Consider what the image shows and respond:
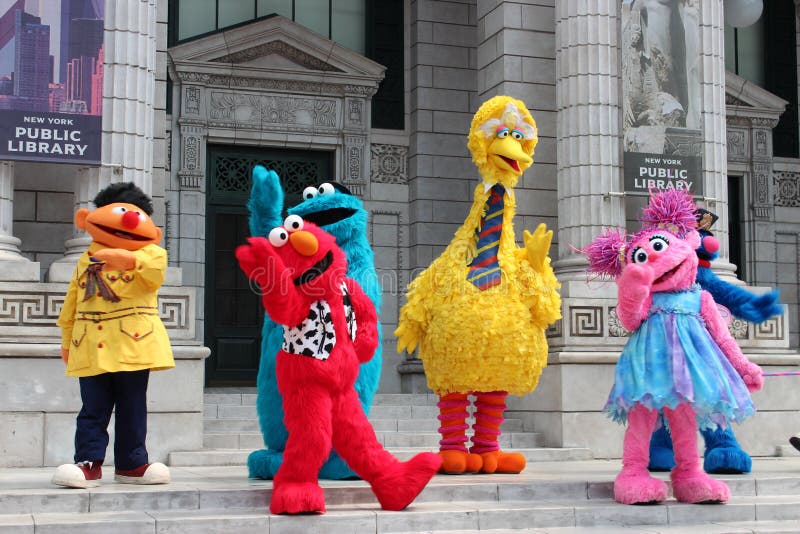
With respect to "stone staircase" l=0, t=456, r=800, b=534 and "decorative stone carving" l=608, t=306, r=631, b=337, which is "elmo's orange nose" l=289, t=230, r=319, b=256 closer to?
"stone staircase" l=0, t=456, r=800, b=534

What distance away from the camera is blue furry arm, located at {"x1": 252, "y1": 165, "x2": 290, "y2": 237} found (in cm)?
687

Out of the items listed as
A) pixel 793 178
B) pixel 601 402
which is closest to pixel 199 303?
pixel 601 402

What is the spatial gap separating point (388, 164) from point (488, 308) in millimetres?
5708

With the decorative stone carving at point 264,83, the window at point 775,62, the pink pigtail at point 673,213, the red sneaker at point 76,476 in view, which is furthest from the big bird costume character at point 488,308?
the window at point 775,62

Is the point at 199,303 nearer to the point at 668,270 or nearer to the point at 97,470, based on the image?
the point at 97,470

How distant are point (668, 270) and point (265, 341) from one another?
2.55m

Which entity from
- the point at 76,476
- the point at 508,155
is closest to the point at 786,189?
the point at 508,155

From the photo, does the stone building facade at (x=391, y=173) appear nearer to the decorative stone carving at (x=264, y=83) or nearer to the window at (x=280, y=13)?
the decorative stone carving at (x=264, y=83)

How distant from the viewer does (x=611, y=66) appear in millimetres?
10414

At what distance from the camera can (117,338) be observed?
659cm

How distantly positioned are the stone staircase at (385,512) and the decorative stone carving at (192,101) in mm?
5679

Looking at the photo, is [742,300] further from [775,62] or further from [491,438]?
[775,62]

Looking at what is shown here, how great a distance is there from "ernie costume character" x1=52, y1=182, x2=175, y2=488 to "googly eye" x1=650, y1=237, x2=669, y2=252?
296 cm

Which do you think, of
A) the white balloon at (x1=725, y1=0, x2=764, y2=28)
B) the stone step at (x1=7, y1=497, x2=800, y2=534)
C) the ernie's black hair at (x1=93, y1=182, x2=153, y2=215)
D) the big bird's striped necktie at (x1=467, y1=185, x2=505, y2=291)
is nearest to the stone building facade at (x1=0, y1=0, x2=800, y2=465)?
the white balloon at (x1=725, y1=0, x2=764, y2=28)
